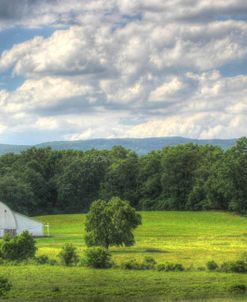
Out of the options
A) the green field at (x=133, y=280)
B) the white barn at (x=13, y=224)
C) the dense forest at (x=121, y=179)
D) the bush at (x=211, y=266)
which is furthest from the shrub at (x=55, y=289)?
the dense forest at (x=121, y=179)

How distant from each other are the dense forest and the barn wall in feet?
141

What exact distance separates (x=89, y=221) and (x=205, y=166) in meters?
81.5

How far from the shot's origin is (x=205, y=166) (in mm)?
146250

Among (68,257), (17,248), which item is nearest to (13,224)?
(17,248)

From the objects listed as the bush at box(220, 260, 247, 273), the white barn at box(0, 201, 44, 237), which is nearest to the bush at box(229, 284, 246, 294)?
the bush at box(220, 260, 247, 273)

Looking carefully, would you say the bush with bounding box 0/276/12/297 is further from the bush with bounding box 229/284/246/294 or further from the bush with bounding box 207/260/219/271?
the bush with bounding box 207/260/219/271

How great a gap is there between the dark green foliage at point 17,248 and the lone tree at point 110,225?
41.4 ft

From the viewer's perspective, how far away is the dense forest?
138m

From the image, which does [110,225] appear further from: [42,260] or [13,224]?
[13,224]

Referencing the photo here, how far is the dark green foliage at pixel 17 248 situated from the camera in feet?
178

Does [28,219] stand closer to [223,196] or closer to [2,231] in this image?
[2,231]

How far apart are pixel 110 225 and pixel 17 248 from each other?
14.2 metres

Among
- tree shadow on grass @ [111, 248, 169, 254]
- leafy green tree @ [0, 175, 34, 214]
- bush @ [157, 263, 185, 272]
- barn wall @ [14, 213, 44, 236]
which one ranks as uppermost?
leafy green tree @ [0, 175, 34, 214]

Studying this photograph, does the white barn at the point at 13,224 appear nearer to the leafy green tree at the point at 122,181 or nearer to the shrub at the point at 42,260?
the shrub at the point at 42,260
